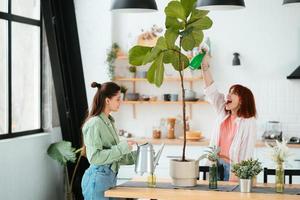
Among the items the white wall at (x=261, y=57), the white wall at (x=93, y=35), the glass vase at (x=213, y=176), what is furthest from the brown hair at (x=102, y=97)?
the white wall at (x=261, y=57)

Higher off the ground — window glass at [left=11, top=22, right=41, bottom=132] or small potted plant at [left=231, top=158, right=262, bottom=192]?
window glass at [left=11, top=22, right=41, bottom=132]

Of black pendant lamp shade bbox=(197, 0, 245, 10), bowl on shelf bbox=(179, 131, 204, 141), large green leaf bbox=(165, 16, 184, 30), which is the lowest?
bowl on shelf bbox=(179, 131, 204, 141)

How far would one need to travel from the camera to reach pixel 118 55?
28.2 feet

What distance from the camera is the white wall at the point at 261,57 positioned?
8320 millimetres

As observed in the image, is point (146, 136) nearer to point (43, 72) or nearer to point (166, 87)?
point (166, 87)

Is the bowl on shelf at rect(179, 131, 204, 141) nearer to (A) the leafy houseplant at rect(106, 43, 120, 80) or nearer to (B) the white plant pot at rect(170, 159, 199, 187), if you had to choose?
(A) the leafy houseplant at rect(106, 43, 120, 80)

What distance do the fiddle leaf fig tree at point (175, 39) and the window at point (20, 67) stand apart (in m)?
1.97

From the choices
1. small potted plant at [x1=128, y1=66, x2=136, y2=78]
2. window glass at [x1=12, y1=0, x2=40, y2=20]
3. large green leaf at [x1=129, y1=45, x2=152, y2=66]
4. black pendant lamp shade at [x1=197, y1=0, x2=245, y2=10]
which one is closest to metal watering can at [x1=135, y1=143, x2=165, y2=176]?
large green leaf at [x1=129, y1=45, x2=152, y2=66]

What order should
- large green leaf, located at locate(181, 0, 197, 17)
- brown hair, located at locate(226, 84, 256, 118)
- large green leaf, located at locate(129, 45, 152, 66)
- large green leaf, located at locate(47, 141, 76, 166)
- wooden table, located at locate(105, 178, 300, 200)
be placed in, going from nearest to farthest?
wooden table, located at locate(105, 178, 300, 200) < large green leaf, located at locate(181, 0, 197, 17) < large green leaf, located at locate(129, 45, 152, 66) < brown hair, located at locate(226, 84, 256, 118) < large green leaf, located at locate(47, 141, 76, 166)

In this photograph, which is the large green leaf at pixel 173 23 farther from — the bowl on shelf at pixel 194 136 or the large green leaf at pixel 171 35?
the bowl on shelf at pixel 194 136

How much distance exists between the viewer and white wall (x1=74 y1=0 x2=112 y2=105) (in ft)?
27.8

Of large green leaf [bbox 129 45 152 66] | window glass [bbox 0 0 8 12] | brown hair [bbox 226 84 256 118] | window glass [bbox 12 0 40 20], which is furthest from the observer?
window glass [bbox 12 0 40 20]

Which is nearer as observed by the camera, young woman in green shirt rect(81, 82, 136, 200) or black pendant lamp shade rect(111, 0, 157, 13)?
black pendant lamp shade rect(111, 0, 157, 13)

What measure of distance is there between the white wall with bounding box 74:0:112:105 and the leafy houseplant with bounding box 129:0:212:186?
10.5ft
